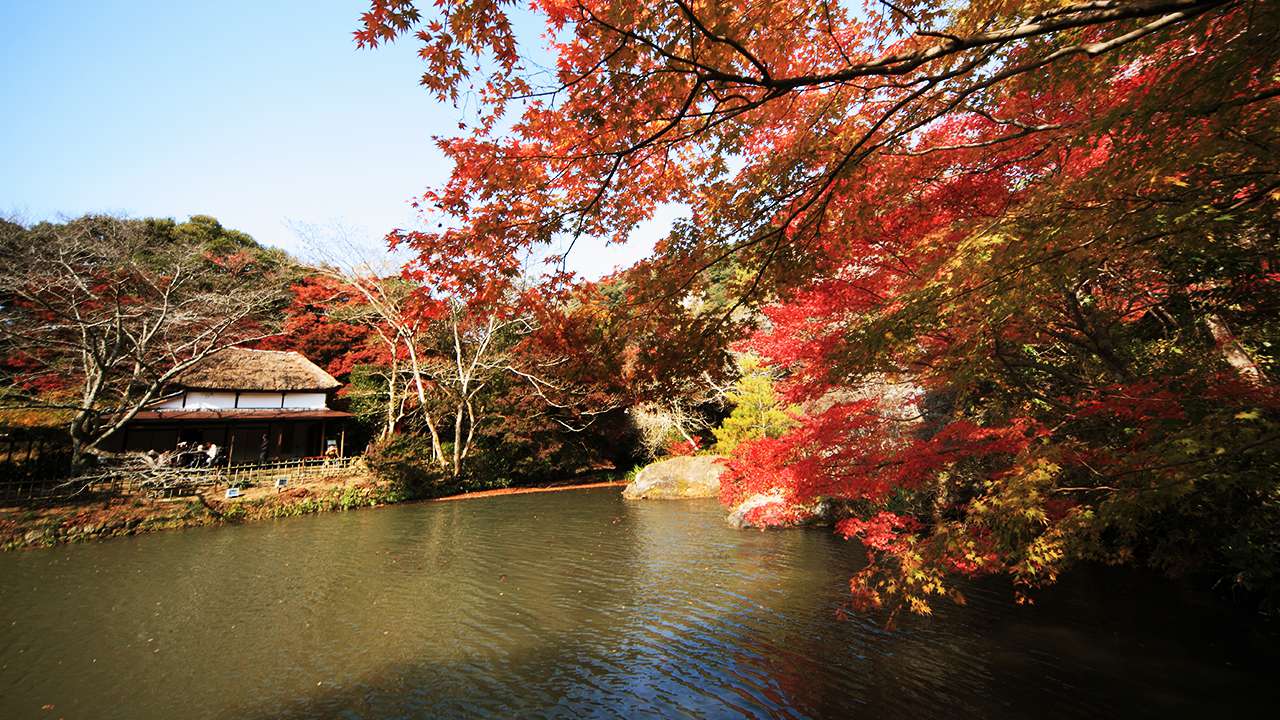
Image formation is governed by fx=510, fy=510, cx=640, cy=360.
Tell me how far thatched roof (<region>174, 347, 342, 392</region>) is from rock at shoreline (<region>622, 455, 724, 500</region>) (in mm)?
12938

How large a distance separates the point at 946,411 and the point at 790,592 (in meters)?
5.20

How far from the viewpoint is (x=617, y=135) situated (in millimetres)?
3451

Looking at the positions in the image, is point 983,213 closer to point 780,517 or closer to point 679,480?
point 780,517

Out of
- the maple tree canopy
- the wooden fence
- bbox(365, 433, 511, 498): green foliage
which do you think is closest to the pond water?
the maple tree canopy

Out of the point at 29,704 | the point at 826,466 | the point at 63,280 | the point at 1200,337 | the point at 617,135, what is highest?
the point at 63,280

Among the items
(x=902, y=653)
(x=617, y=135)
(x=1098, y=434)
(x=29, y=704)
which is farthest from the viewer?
(x=1098, y=434)

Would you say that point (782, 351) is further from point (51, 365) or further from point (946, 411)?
point (51, 365)

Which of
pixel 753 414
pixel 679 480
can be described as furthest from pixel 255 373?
pixel 753 414

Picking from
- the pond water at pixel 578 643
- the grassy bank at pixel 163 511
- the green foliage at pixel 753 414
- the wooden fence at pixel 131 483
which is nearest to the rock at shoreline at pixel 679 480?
the green foliage at pixel 753 414

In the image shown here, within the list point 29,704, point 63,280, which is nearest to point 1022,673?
point 29,704

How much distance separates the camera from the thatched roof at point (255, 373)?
56.0 feet

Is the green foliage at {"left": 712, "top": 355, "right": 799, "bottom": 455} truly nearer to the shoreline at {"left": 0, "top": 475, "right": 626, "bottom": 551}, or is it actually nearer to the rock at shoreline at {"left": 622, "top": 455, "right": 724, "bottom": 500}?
the rock at shoreline at {"left": 622, "top": 455, "right": 724, "bottom": 500}

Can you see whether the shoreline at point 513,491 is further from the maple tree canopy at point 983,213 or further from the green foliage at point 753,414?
the maple tree canopy at point 983,213

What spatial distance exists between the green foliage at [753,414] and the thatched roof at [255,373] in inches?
606
